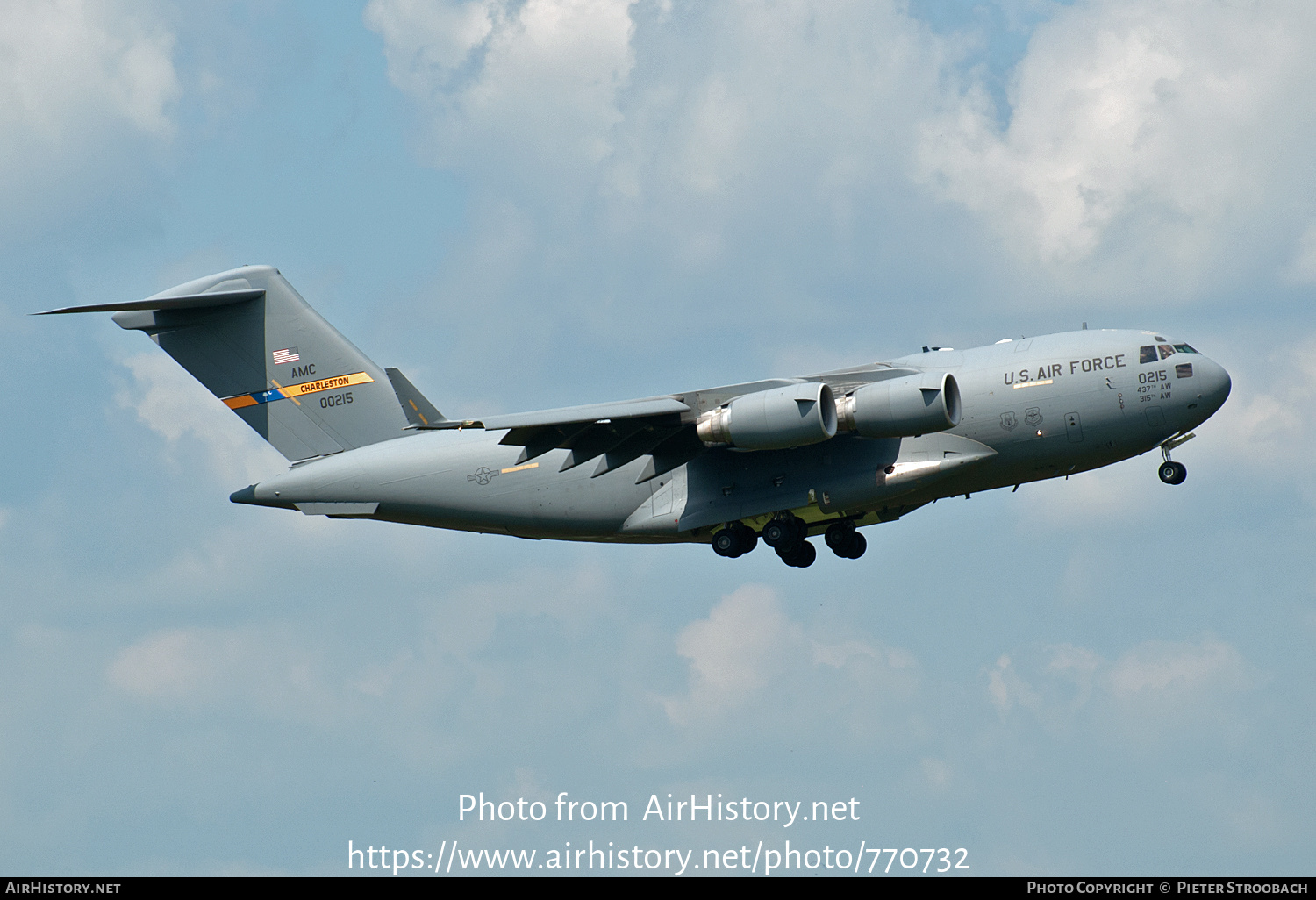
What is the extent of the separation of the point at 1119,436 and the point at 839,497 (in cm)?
398

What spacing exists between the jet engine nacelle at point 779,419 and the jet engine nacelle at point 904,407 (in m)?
0.34

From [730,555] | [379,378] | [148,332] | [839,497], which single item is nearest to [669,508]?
[730,555]

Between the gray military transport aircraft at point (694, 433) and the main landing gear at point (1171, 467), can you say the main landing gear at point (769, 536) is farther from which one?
the main landing gear at point (1171, 467)

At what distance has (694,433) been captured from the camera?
23.0 meters

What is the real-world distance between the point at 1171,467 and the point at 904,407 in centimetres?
417

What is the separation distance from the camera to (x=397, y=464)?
2509 cm

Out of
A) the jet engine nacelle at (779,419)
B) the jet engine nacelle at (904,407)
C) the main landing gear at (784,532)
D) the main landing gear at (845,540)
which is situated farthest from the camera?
the main landing gear at (845,540)

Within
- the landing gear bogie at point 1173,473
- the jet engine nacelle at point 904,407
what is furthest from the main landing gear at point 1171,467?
the jet engine nacelle at point 904,407

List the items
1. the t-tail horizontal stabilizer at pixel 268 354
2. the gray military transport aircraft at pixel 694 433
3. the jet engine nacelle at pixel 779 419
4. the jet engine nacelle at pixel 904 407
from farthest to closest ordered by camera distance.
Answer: the t-tail horizontal stabilizer at pixel 268 354 → the gray military transport aircraft at pixel 694 433 → the jet engine nacelle at pixel 779 419 → the jet engine nacelle at pixel 904 407

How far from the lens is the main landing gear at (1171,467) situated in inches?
862

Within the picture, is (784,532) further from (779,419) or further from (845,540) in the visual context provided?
(779,419)

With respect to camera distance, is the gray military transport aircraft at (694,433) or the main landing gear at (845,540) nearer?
the gray military transport aircraft at (694,433)

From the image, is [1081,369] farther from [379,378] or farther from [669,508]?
[379,378]

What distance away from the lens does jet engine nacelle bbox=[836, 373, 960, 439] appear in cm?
2083
